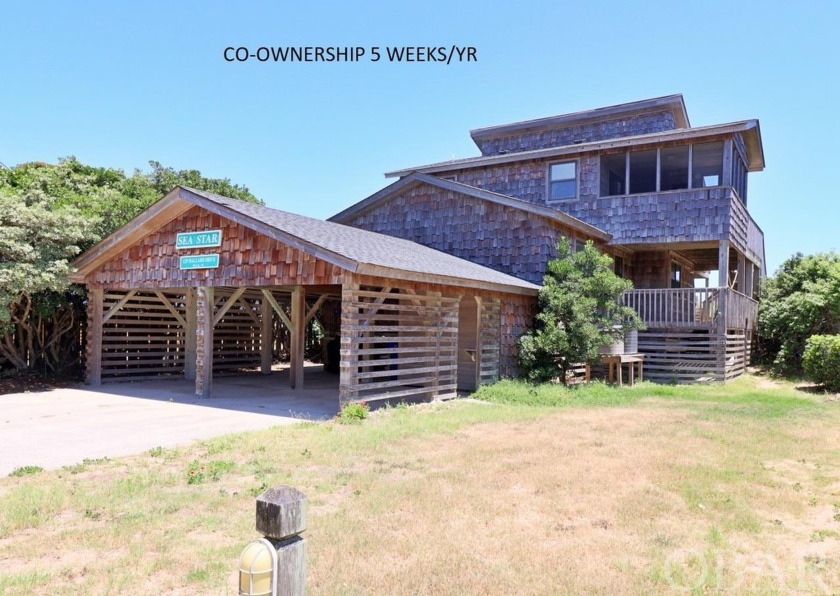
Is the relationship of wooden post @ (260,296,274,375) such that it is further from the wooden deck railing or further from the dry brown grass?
the wooden deck railing

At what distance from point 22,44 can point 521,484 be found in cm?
1785

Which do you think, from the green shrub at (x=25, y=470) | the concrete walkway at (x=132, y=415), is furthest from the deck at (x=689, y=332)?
the green shrub at (x=25, y=470)

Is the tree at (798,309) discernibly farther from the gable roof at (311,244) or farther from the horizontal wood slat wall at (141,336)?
the horizontal wood slat wall at (141,336)

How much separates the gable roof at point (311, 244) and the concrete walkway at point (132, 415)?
2.94 metres


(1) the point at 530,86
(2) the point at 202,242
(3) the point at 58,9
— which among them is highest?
(1) the point at 530,86

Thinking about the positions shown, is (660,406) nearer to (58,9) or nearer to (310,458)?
(310,458)

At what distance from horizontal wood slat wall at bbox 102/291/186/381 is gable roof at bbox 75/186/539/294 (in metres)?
1.48

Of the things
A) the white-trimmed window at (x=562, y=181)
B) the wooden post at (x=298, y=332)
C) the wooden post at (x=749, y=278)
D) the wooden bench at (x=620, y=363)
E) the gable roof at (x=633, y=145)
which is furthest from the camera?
the wooden post at (x=749, y=278)

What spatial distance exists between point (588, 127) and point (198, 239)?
49.7 ft

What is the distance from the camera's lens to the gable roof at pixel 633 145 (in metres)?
15.9

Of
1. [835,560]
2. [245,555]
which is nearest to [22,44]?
[245,555]

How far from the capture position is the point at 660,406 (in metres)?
12.1

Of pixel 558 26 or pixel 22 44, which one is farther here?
pixel 22 44

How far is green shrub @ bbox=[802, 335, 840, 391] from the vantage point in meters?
14.2
